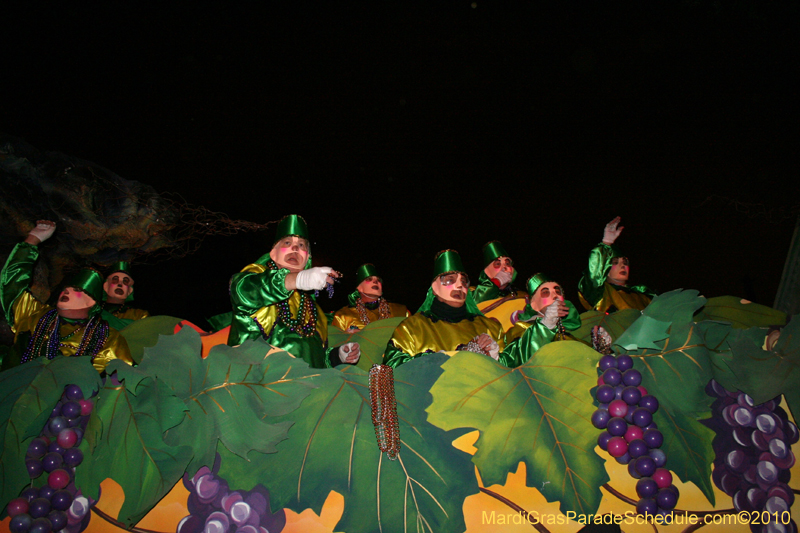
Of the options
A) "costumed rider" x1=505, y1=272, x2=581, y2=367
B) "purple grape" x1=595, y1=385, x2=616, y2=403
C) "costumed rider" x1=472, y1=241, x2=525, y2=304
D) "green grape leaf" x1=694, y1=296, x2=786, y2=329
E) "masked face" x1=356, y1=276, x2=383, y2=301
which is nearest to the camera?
"purple grape" x1=595, y1=385, x2=616, y2=403

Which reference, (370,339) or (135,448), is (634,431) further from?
(135,448)

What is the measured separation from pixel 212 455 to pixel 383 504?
0.62 meters

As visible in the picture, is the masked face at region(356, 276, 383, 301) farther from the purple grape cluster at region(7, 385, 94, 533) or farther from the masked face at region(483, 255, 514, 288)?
the purple grape cluster at region(7, 385, 94, 533)

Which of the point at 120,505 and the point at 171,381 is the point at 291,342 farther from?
the point at 120,505

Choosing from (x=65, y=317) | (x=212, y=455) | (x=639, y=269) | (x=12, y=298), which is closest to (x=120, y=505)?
(x=212, y=455)

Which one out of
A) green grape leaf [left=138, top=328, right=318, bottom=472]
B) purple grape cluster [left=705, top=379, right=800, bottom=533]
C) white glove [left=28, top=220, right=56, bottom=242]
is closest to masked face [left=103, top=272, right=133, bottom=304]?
white glove [left=28, top=220, right=56, bottom=242]

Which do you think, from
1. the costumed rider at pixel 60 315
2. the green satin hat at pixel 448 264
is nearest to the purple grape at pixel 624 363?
the green satin hat at pixel 448 264

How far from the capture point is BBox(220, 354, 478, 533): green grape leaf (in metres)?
1.70

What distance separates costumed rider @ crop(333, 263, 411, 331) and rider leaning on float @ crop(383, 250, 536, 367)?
1419 millimetres

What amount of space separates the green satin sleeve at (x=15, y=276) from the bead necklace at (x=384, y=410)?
2.16 metres

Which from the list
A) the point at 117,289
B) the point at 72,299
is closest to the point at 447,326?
the point at 72,299

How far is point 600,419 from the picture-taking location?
69.8 inches

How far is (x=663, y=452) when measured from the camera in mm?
1789

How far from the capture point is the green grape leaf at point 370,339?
2.58 m
